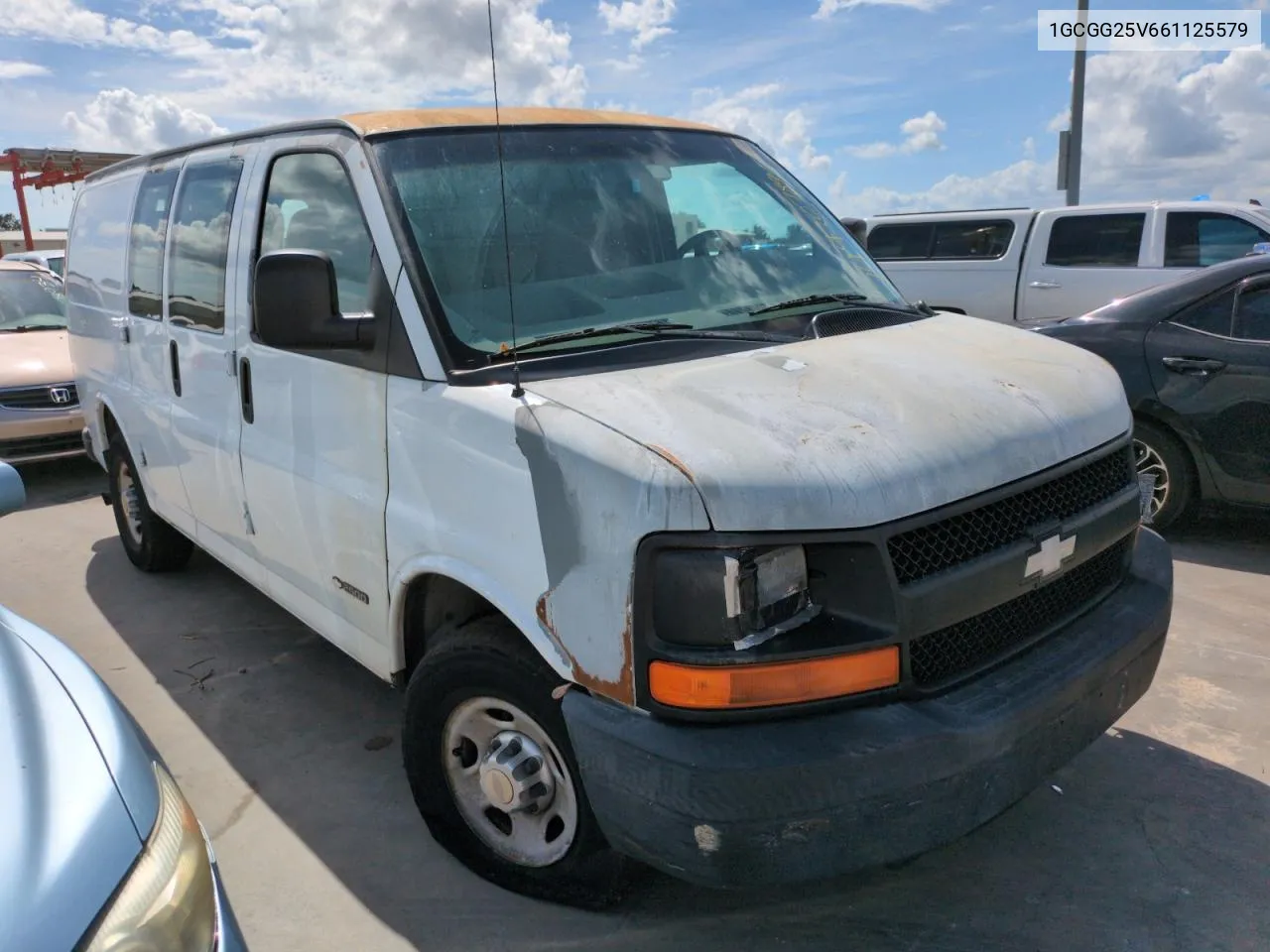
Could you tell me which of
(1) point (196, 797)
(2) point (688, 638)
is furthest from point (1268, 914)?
(1) point (196, 797)

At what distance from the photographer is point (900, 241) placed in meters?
11.4

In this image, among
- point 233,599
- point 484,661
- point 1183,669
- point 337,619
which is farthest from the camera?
point 233,599

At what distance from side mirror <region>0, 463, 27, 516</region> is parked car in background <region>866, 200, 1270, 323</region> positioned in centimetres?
835

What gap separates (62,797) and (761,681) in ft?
4.14

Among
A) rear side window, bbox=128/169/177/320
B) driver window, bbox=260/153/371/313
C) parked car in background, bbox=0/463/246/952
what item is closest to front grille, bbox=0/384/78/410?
rear side window, bbox=128/169/177/320

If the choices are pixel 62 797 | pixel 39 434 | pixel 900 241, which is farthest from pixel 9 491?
pixel 900 241

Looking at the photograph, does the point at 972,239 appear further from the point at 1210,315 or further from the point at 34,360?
the point at 34,360

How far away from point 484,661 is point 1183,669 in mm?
2978

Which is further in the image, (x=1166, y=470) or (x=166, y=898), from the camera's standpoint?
(x=1166, y=470)

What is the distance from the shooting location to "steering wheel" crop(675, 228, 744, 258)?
314cm

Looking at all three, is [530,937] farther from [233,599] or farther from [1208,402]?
[1208,402]

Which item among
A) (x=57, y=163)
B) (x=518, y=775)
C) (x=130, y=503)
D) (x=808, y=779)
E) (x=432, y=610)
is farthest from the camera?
(x=57, y=163)

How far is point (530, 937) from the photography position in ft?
8.37

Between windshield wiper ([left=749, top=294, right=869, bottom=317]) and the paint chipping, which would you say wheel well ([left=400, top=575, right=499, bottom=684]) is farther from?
windshield wiper ([left=749, top=294, right=869, bottom=317])
